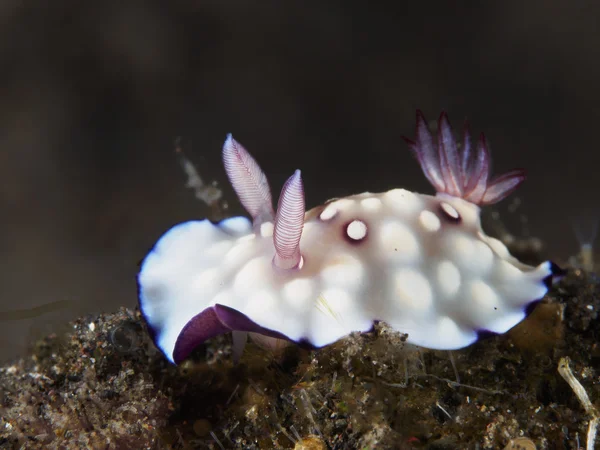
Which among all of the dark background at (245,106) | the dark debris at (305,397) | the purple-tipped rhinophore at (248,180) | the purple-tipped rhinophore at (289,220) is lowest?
the dark debris at (305,397)

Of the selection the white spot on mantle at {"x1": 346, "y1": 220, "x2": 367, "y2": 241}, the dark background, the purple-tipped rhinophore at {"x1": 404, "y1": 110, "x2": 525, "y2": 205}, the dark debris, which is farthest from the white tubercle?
the dark background

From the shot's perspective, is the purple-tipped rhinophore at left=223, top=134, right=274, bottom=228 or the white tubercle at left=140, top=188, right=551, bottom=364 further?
the purple-tipped rhinophore at left=223, top=134, right=274, bottom=228

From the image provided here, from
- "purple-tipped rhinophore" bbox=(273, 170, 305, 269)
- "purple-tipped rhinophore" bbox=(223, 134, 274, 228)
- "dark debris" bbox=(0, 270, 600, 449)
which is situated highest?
"purple-tipped rhinophore" bbox=(223, 134, 274, 228)

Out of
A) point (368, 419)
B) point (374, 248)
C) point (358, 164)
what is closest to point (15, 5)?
point (358, 164)

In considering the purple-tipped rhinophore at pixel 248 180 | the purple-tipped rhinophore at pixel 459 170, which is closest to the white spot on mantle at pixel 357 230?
the purple-tipped rhinophore at pixel 248 180

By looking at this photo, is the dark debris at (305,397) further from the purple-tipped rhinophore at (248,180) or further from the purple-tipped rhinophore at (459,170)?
the purple-tipped rhinophore at (459,170)

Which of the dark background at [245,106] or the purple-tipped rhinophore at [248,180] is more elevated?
the dark background at [245,106]

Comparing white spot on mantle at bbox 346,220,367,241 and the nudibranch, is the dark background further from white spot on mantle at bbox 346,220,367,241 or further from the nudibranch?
white spot on mantle at bbox 346,220,367,241
